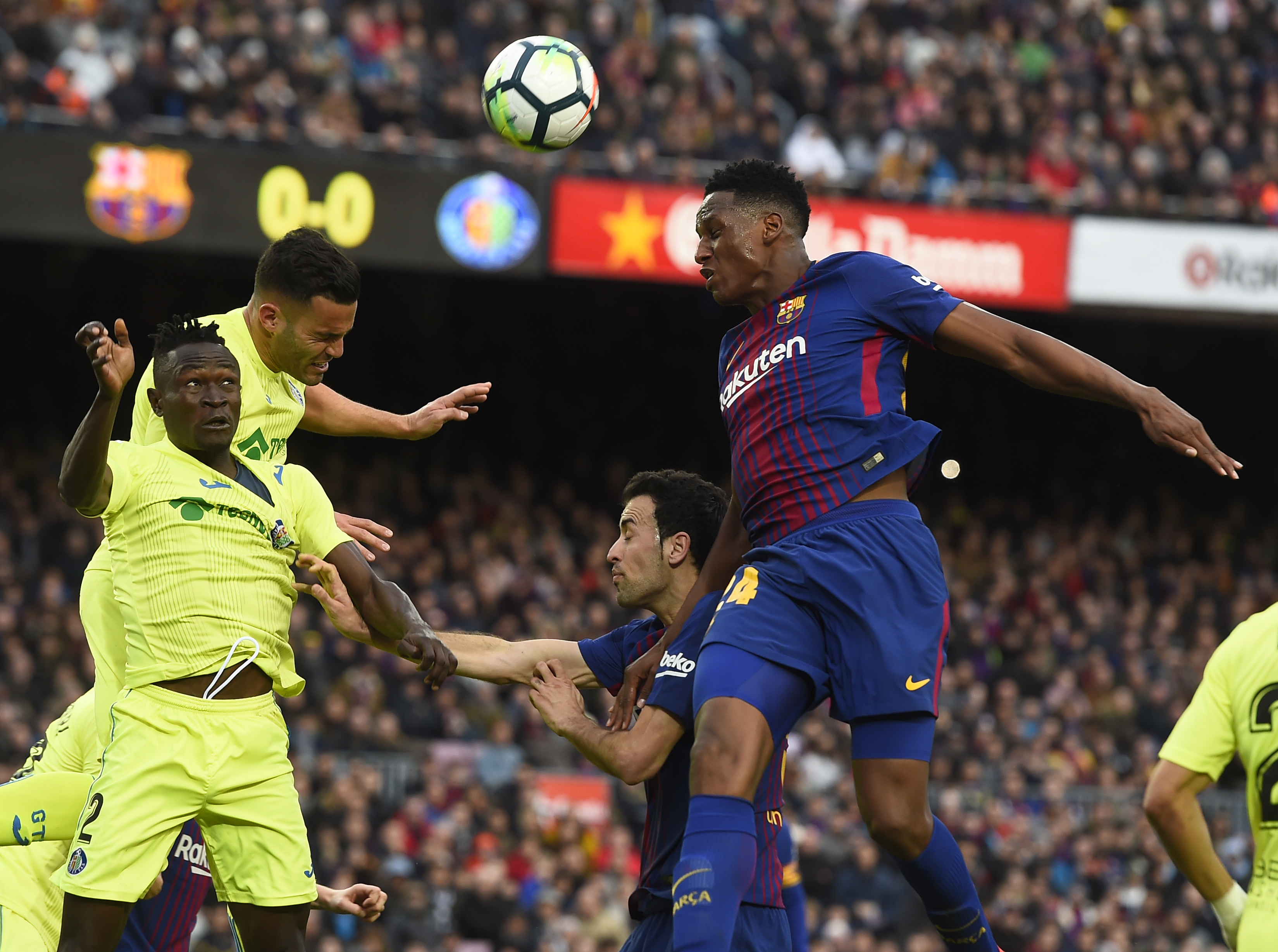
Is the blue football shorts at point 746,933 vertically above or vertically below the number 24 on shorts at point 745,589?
below

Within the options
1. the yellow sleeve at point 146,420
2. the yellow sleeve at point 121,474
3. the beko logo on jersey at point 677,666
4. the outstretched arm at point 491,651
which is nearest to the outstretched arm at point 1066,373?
the beko logo on jersey at point 677,666

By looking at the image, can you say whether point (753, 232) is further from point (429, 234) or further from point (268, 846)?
point (429, 234)

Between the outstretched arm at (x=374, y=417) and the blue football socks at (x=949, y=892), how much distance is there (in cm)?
242

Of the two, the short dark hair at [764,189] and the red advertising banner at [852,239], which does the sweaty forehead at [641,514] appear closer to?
the short dark hair at [764,189]

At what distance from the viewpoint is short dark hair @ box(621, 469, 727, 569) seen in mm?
5215

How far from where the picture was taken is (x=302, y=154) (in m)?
14.7

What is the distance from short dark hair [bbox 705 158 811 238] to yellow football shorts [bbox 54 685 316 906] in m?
2.06

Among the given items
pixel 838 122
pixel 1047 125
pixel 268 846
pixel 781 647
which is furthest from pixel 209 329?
pixel 1047 125

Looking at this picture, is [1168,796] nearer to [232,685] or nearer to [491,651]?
[491,651]

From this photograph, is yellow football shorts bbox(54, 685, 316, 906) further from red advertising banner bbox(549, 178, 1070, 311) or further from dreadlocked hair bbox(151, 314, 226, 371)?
red advertising banner bbox(549, 178, 1070, 311)

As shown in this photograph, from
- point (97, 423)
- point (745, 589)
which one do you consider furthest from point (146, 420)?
point (745, 589)

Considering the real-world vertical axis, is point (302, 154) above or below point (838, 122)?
below

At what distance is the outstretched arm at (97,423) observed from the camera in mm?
4277

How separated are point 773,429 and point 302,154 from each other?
11038 millimetres
